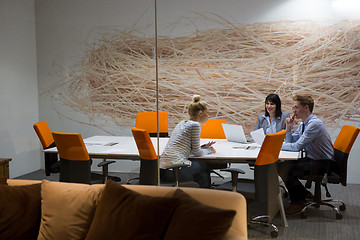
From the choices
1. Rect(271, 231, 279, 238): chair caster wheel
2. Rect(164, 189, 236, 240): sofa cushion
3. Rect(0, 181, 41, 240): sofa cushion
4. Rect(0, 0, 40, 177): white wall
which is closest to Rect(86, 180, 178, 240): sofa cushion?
Rect(164, 189, 236, 240): sofa cushion

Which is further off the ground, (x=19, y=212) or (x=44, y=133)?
(x=44, y=133)

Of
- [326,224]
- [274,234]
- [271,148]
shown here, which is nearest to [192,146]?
[271,148]

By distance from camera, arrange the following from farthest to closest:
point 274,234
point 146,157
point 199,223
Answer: point 146,157
point 274,234
point 199,223

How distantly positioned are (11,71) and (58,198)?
1.33 meters

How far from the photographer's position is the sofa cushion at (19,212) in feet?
8.22

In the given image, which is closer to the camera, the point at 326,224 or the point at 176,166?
the point at 326,224

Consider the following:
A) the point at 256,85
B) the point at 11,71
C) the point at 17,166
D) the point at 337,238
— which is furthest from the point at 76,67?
the point at 337,238

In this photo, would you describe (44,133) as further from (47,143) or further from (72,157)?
(72,157)

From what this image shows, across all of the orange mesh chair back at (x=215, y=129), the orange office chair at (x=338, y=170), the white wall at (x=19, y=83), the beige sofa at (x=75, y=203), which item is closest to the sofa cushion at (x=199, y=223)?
the beige sofa at (x=75, y=203)

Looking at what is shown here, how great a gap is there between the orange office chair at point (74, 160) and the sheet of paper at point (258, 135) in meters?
1.31

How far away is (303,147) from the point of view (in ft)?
9.23

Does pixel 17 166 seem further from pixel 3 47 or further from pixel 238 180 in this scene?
pixel 238 180

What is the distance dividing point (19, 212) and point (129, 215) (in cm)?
86

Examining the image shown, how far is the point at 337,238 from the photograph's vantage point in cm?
295
